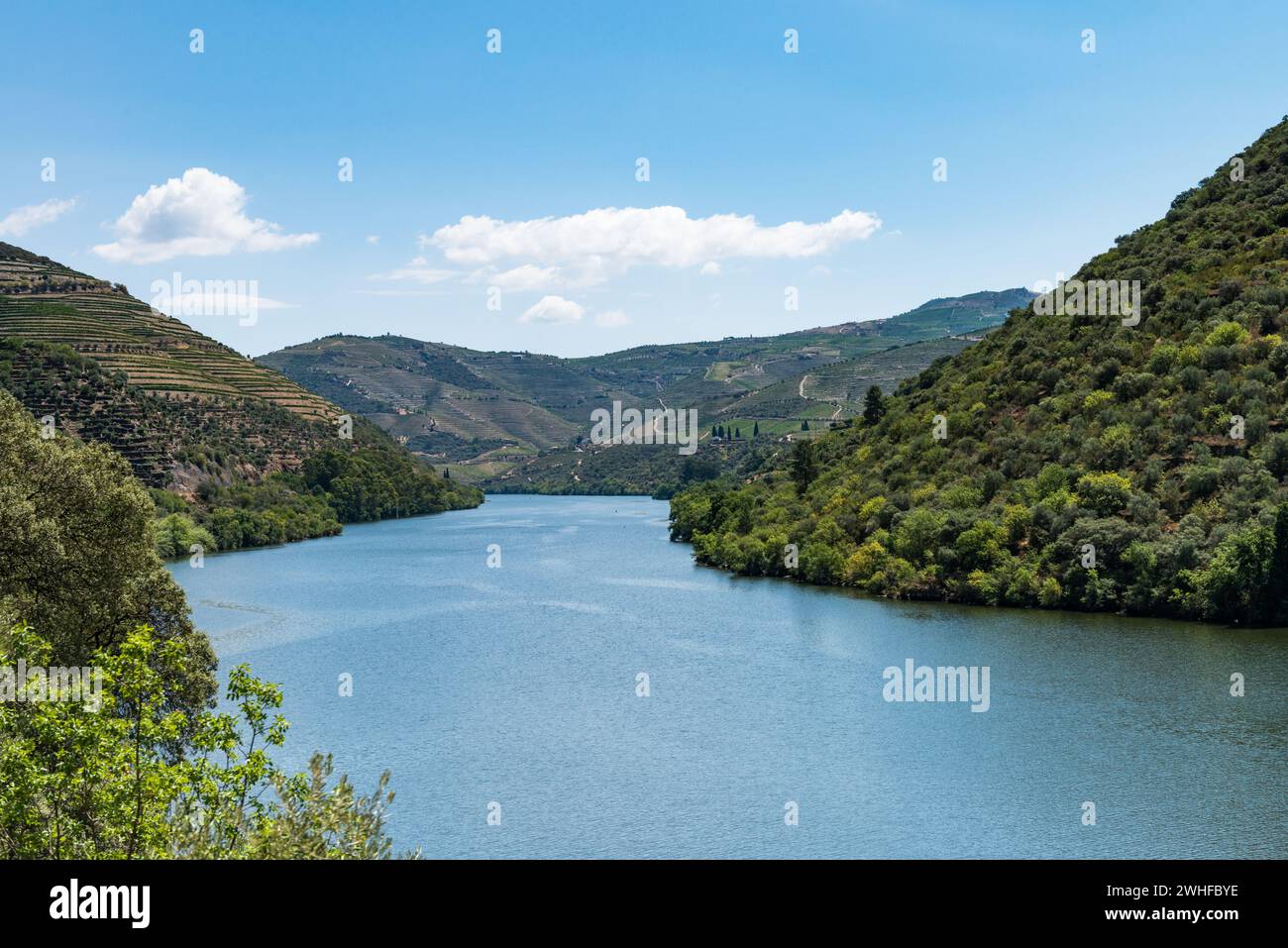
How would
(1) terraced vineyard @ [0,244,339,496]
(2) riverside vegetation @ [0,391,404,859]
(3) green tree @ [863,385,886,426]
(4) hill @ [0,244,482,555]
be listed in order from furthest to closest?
(1) terraced vineyard @ [0,244,339,496]
(4) hill @ [0,244,482,555]
(3) green tree @ [863,385,886,426]
(2) riverside vegetation @ [0,391,404,859]

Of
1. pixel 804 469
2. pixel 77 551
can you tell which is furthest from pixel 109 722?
pixel 804 469

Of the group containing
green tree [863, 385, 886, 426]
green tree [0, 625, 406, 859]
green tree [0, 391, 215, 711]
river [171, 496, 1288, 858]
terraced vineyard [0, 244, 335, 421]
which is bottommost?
river [171, 496, 1288, 858]

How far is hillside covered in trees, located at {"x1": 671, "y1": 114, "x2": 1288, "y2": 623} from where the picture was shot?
6247 centimetres

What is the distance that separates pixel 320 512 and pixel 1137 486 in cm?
11146

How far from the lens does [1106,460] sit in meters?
71.7

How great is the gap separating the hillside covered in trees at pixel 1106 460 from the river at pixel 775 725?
3316 millimetres

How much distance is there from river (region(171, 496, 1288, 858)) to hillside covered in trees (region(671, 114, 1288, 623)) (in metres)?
3.32

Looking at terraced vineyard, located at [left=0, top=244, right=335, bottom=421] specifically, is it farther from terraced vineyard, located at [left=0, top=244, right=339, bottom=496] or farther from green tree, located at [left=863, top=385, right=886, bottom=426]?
green tree, located at [left=863, top=385, right=886, bottom=426]

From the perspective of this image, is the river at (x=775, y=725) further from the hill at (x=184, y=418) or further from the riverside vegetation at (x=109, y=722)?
the hill at (x=184, y=418)

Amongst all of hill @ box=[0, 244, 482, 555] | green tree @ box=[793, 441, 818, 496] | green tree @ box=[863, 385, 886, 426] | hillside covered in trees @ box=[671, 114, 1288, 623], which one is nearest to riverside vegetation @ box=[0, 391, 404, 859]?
hillside covered in trees @ box=[671, 114, 1288, 623]

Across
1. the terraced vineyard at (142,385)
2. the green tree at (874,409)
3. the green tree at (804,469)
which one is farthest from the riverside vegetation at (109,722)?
the terraced vineyard at (142,385)

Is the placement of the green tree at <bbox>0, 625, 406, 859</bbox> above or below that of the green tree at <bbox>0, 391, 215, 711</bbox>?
below

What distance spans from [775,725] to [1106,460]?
1505 inches
